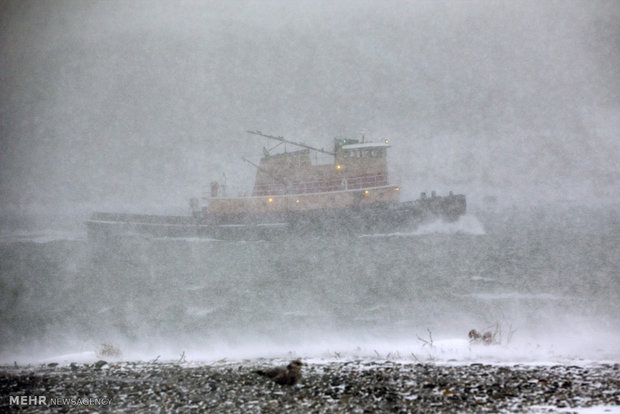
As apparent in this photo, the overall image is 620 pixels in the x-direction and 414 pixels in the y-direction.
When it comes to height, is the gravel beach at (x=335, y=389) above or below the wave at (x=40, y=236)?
below

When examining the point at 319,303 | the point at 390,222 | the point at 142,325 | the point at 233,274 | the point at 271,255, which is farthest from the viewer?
the point at 390,222

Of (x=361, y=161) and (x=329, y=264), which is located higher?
(x=361, y=161)

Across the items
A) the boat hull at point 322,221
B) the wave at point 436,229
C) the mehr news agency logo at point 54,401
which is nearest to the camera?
the mehr news agency logo at point 54,401

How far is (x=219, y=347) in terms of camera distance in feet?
26.4

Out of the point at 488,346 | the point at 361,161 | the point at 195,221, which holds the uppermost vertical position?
the point at 361,161

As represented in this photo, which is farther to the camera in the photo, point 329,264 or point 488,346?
point 329,264

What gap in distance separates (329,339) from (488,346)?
3.68 metres

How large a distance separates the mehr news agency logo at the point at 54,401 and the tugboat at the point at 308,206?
1926 cm

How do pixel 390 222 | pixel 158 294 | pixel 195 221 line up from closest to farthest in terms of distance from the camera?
pixel 158 294 → pixel 390 222 → pixel 195 221

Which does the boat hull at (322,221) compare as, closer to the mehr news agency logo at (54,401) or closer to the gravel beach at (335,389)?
the gravel beach at (335,389)

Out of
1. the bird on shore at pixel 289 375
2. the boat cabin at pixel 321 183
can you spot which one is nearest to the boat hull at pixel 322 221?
the boat cabin at pixel 321 183

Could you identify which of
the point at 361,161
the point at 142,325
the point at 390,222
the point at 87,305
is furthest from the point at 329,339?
the point at 361,161

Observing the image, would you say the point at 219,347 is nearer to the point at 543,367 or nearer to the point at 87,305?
the point at 543,367

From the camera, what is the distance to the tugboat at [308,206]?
76.6 feet
